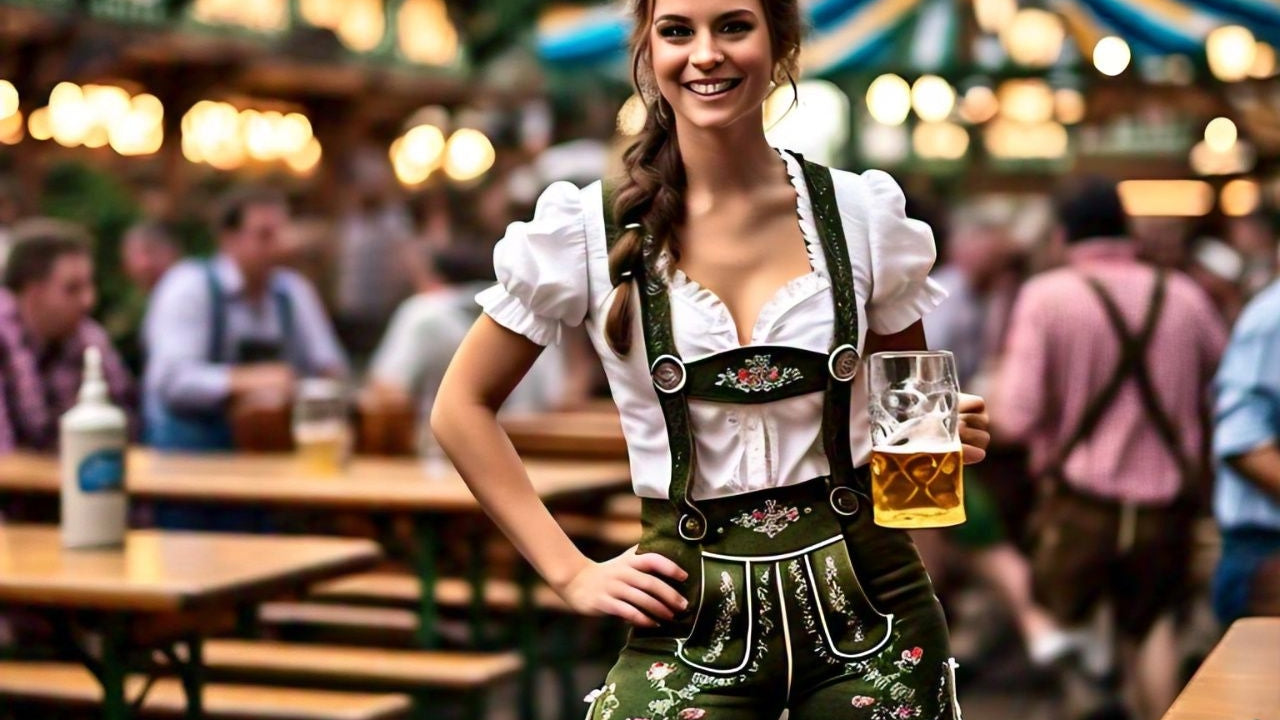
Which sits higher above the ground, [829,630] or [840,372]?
[840,372]

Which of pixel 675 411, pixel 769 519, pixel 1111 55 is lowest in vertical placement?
pixel 769 519

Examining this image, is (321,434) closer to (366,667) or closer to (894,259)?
(366,667)

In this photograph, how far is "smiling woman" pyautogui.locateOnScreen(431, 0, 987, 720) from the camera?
5.77ft

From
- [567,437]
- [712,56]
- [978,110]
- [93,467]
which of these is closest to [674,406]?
→ [712,56]

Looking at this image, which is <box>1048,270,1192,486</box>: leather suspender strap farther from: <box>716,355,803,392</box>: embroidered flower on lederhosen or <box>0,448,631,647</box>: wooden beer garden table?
<box>716,355,803,392</box>: embroidered flower on lederhosen

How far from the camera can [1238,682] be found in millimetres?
2033

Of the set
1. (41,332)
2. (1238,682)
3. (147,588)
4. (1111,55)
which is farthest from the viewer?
(1111,55)

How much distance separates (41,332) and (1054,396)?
107 inches

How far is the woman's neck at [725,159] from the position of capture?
6.13 feet

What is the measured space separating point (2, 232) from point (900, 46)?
4.25 metres

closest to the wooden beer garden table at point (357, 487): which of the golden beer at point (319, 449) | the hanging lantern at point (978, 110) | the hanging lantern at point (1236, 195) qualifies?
the golden beer at point (319, 449)

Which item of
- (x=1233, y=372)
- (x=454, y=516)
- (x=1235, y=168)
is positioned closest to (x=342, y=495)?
(x=454, y=516)

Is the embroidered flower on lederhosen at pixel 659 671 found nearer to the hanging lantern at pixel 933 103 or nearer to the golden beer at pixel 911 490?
the golden beer at pixel 911 490

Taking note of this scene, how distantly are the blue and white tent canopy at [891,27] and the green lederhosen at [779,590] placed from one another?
4.90 m
